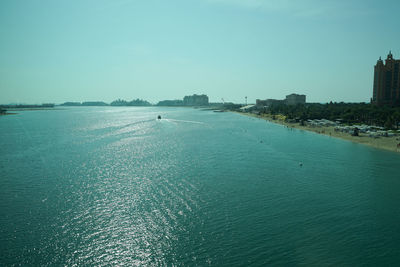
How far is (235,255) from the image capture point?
1466 centimetres

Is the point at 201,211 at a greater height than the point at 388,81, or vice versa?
the point at 388,81

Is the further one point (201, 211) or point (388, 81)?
point (388, 81)

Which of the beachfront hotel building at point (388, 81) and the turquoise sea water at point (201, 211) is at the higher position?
the beachfront hotel building at point (388, 81)

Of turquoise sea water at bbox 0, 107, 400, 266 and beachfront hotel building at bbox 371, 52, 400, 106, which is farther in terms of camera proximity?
beachfront hotel building at bbox 371, 52, 400, 106

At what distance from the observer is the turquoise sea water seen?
1476 centimetres

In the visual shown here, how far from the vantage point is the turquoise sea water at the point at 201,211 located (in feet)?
48.4

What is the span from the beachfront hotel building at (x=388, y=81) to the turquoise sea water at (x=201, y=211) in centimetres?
8546

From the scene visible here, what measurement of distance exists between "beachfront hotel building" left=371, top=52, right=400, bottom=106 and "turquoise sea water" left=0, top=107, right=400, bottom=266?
280ft

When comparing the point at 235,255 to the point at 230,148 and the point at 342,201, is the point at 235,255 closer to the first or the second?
the point at 342,201

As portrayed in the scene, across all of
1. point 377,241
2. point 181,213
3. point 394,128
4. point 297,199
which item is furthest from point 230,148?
point 394,128

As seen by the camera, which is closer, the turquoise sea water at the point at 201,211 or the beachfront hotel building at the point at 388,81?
the turquoise sea water at the point at 201,211

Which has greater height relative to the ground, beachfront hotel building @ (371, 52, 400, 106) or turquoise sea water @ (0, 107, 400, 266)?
beachfront hotel building @ (371, 52, 400, 106)

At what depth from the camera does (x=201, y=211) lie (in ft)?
65.8

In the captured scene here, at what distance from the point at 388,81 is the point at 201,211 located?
11831 centimetres
